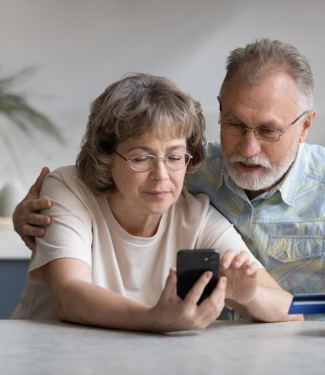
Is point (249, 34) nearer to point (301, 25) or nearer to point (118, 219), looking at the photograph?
point (301, 25)

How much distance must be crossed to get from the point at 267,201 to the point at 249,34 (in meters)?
2.03

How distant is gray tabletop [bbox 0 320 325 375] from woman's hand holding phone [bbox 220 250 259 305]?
0.07 m

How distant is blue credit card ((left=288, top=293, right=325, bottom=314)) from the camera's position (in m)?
1.74

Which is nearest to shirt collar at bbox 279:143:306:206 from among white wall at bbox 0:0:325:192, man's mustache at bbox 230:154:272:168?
man's mustache at bbox 230:154:272:168

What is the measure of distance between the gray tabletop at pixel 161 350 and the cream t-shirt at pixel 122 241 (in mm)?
299

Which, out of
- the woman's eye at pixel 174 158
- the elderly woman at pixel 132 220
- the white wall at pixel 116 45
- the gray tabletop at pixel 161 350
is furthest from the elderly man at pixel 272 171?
the white wall at pixel 116 45

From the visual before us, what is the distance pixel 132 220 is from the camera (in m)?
2.14

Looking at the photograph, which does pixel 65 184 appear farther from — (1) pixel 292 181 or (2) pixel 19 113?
(2) pixel 19 113

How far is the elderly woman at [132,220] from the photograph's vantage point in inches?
74.1

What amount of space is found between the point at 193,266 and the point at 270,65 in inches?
34.6

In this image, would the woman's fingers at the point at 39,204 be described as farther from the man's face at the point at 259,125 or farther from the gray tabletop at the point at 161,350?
the man's face at the point at 259,125

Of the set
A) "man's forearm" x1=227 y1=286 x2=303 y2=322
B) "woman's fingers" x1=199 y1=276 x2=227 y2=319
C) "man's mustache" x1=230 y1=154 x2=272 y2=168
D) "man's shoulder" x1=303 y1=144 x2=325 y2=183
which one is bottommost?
"man's forearm" x1=227 y1=286 x2=303 y2=322

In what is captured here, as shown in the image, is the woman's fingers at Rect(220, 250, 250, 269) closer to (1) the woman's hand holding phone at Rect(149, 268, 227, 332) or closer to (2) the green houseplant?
(1) the woman's hand holding phone at Rect(149, 268, 227, 332)

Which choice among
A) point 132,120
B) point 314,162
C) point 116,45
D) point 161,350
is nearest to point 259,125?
point 314,162
